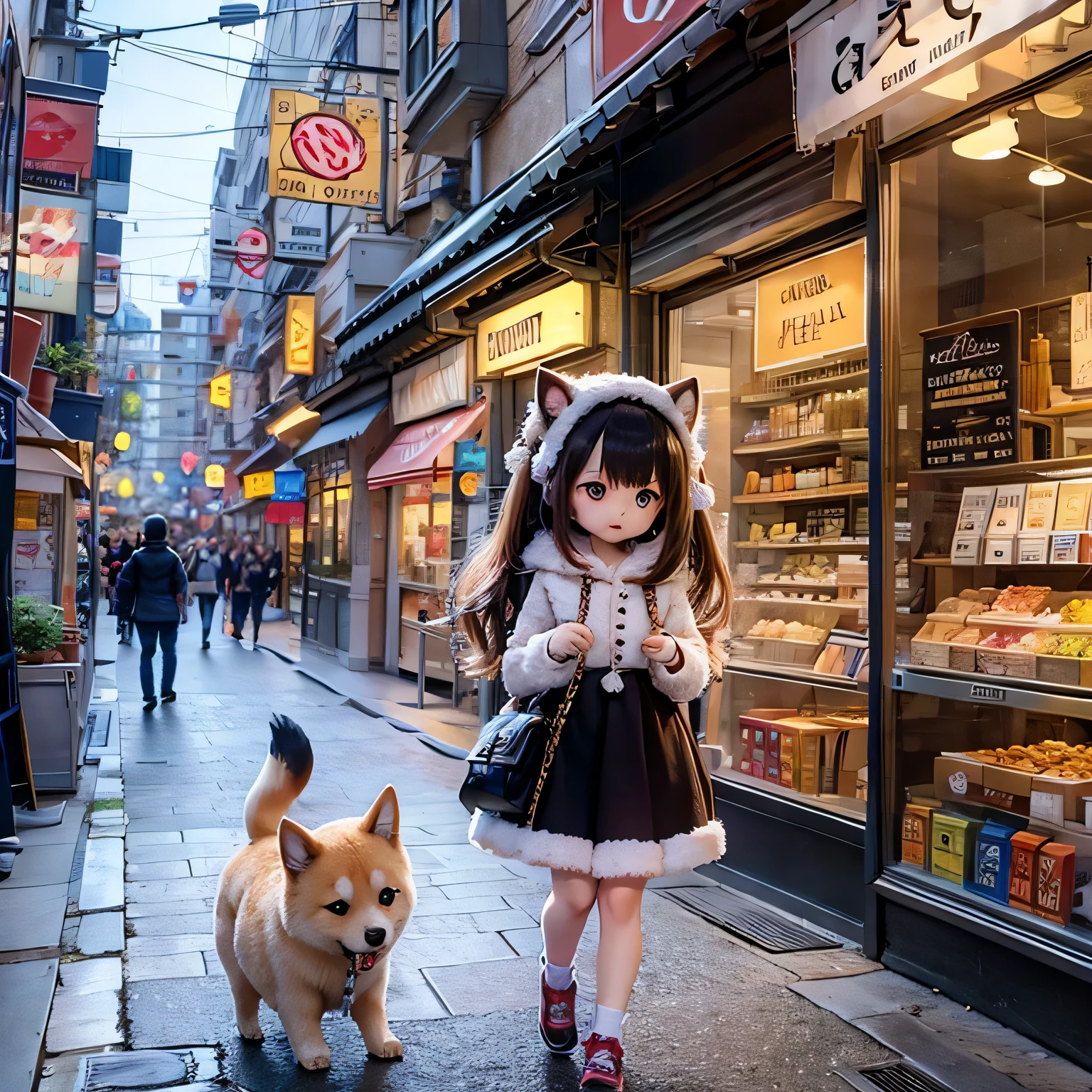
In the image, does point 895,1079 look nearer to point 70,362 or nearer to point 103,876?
point 103,876

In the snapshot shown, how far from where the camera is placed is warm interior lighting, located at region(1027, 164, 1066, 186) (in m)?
5.15

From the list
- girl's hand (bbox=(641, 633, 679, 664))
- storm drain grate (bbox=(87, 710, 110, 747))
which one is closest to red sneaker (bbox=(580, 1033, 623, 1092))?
girl's hand (bbox=(641, 633, 679, 664))

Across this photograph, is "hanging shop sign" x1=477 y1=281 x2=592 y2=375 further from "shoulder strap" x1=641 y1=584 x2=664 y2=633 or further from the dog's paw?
the dog's paw

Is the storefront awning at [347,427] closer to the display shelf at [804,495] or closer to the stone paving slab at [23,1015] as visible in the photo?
the display shelf at [804,495]

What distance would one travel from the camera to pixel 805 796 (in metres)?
5.76

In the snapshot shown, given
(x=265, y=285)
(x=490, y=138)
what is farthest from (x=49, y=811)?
(x=265, y=285)

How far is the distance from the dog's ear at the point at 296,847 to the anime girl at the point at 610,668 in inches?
24.3

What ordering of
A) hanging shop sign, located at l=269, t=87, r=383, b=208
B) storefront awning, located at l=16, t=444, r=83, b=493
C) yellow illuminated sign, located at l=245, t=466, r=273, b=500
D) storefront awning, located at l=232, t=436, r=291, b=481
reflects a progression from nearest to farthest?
storefront awning, located at l=16, t=444, r=83, b=493 < hanging shop sign, located at l=269, t=87, r=383, b=208 < storefront awning, located at l=232, t=436, r=291, b=481 < yellow illuminated sign, located at l=245, t=466, r=273, b=500

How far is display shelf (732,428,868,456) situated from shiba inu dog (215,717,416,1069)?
352 cm

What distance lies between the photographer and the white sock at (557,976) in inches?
149

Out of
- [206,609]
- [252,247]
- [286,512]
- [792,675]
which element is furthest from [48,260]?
[286,512]

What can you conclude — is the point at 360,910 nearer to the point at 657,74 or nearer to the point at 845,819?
the point at 845,819

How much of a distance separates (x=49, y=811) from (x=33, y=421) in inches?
118

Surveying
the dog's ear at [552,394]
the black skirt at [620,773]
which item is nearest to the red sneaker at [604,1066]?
the black skirt at [620,773]
